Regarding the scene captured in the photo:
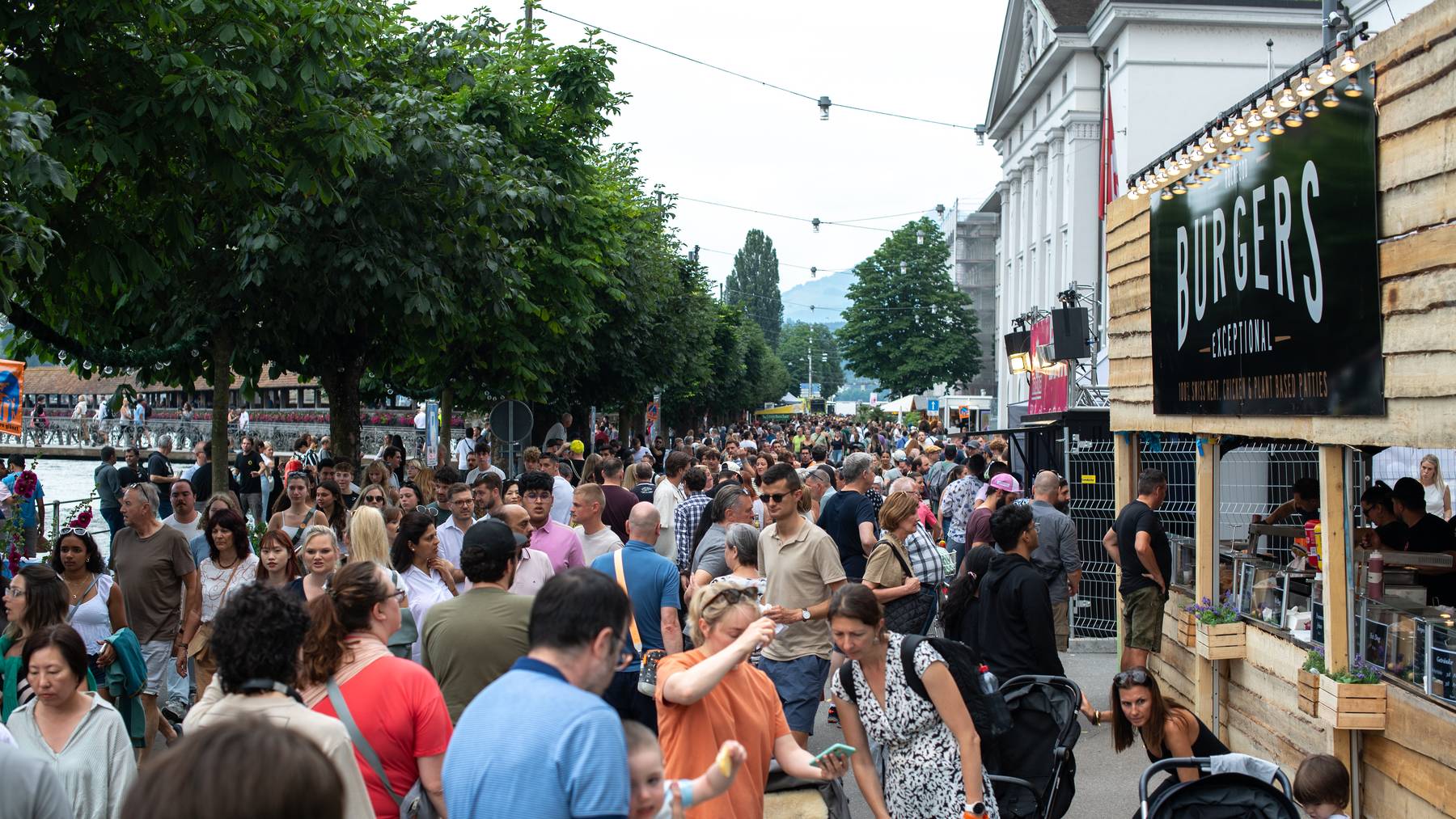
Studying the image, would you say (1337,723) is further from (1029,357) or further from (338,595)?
(1029,357)

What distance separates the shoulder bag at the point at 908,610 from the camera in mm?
8781

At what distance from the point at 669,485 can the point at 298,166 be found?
448 centimetres

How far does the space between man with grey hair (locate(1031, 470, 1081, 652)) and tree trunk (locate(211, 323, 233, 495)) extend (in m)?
8.74

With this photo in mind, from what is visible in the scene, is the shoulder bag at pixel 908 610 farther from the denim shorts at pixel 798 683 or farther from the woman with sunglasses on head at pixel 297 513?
the woman with sunglasses on head at pixel 297 513

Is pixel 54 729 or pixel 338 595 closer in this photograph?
pixel 338 595

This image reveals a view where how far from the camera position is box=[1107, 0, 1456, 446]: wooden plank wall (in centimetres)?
595

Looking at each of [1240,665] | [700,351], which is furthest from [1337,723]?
[700,351]

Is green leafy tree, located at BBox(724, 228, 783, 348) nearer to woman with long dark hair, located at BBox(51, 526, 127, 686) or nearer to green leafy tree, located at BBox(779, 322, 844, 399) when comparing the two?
green leafy tree, located at BBox(779, 322, 844, 399)

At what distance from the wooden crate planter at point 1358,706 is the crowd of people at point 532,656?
1622 millimetres

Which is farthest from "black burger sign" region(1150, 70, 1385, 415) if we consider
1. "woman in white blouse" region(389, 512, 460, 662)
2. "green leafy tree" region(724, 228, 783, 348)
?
"green leafy tree" region(724, 228, 783, 348)

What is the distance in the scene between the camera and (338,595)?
4.43 meters

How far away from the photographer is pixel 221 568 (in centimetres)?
856

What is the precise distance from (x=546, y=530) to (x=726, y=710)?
14.6 ft

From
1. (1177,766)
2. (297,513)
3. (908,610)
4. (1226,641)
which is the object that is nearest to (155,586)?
(297,513)
